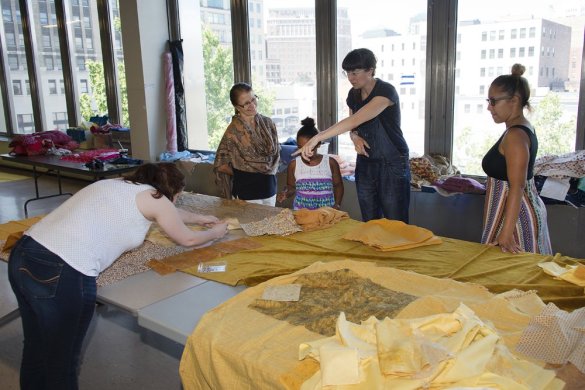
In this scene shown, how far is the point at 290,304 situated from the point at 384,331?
1.55ft

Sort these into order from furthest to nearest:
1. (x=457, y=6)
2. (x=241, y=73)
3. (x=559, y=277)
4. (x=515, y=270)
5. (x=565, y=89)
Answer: (x=241, y=73) < (x=457, y=6) < (x=565, y=89) < (x=515, y=270) < (x=559, y=277)

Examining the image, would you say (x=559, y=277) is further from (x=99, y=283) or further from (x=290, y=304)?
(x=99, y=283)

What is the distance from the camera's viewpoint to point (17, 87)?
9031 millimetres

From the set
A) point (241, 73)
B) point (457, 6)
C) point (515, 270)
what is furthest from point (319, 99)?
point (515, 270)

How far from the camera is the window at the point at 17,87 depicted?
29.4ft

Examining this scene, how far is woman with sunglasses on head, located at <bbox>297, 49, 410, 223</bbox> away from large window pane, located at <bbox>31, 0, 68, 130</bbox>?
6648 millimetres

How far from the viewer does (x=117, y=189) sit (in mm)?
1871

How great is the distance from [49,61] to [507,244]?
815 centimetres

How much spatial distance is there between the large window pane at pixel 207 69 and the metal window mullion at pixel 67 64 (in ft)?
8.42

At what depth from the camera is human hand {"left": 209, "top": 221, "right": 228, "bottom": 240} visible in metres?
2.42

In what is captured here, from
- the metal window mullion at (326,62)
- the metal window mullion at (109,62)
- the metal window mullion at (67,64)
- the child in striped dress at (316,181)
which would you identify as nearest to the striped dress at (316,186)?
the child in striped dress at (316,181)

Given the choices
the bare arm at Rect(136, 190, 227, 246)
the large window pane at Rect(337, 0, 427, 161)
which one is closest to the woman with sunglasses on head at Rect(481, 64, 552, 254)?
the bare arm at Rect(136, 190, 227, 246)

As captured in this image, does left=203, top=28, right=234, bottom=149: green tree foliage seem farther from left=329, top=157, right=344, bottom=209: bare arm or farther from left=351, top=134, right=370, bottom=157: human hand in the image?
left=351, top=134, right=370, bottom=157: human hand

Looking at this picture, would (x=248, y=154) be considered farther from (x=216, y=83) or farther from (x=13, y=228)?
(x=216, y=83)
